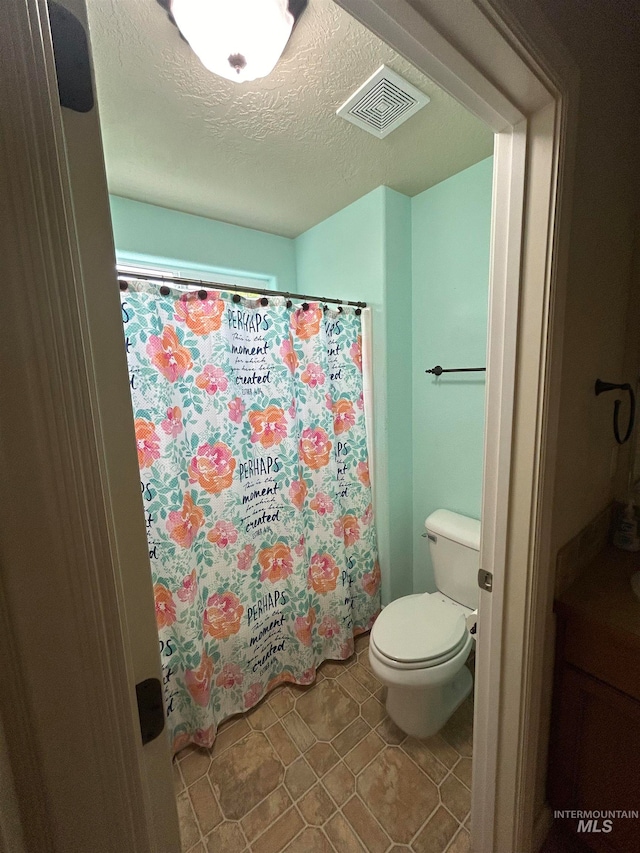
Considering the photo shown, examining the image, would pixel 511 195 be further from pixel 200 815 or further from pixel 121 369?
pixel 200 815

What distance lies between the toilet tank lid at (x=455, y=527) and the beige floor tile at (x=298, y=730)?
39.3 inches

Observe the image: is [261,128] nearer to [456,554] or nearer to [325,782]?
[456,554]

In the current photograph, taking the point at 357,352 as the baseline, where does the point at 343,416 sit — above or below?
below

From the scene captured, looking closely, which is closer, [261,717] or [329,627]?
[261,717]

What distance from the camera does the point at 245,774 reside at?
129 cm

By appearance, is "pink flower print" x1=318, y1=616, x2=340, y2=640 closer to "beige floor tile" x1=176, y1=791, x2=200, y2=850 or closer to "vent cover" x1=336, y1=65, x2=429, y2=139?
"beige floor tile" x1=176, y1=791, x2=200, y2=850

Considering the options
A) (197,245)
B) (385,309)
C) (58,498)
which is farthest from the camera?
(197,245)

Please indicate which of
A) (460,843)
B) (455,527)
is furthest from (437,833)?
(455,527)

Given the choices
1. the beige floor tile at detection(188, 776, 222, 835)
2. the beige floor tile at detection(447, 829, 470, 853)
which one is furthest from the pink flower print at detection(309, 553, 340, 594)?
the beige floor tile at detection(447, 829, 470, 853)

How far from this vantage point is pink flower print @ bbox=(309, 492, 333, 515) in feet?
5.63

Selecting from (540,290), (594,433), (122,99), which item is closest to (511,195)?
(540,290)

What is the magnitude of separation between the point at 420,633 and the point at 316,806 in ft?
2.19

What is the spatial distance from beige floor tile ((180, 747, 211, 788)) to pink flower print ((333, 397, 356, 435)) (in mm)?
1466

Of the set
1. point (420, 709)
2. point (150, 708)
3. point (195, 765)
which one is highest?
point (150, 708)
